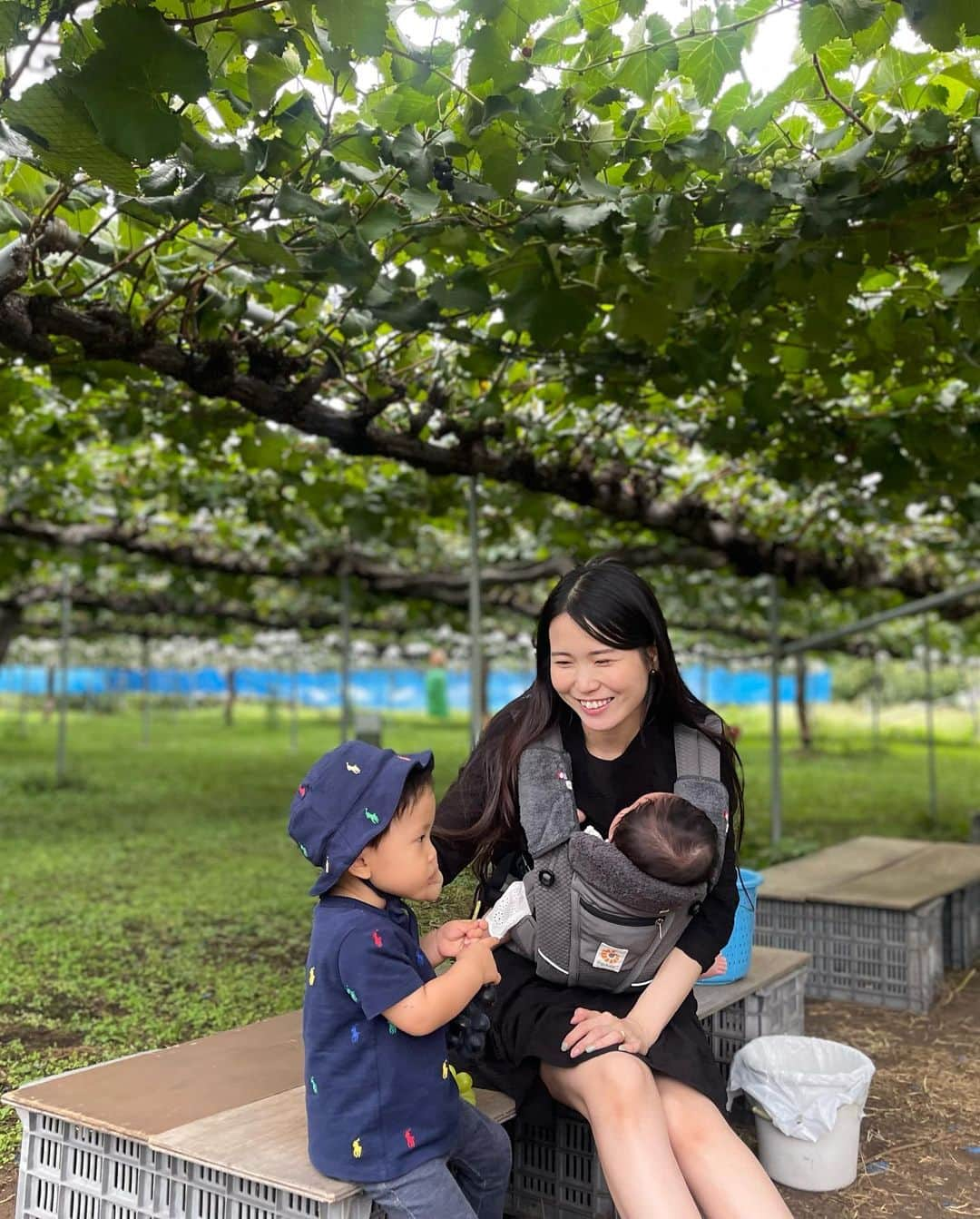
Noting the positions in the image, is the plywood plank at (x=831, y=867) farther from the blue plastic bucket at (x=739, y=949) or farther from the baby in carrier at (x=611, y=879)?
the baby in carrier at (x=611, y=879)

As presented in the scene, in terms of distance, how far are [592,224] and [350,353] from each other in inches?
57.1

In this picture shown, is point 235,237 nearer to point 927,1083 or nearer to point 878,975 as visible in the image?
point 927,1083

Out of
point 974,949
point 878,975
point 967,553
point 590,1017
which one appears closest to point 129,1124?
point 590,1017

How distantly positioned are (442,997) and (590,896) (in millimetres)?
453

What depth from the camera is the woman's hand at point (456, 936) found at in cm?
215

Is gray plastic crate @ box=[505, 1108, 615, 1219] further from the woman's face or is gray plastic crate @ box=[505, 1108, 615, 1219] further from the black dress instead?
the woman's face

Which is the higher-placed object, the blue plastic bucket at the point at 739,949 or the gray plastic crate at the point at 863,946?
the blue plastic bucket at the point at 739,949

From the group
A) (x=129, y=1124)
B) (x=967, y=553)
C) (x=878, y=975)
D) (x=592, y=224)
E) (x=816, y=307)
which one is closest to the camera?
(x=129, y=1124)

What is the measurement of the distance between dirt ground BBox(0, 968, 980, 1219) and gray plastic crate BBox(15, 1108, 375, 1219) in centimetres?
37

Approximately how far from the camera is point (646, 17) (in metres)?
2.25

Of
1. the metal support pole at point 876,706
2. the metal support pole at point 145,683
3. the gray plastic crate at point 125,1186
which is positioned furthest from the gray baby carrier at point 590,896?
the metal support pole at point 876,706

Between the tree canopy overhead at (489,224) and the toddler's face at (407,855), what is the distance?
1292 millimetres

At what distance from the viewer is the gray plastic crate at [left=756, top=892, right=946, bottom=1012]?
445 centimetres

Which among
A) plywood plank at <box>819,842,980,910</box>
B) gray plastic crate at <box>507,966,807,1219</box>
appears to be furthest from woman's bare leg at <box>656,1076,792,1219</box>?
plywood plank at <box>819,842,980,910</box>
